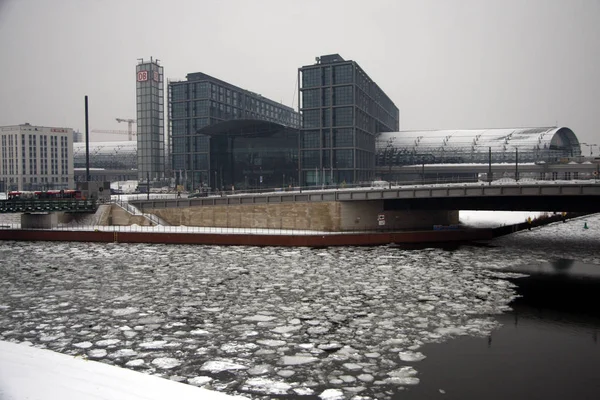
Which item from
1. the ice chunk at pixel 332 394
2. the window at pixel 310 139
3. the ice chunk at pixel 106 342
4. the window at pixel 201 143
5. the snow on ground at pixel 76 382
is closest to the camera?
the snow on ground at pixel 76 382

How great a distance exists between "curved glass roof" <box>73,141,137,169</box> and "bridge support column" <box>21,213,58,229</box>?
388 ft

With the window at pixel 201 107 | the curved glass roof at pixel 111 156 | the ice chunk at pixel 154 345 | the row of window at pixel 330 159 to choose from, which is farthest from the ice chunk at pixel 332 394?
the curved glass roof at pixel 111 156

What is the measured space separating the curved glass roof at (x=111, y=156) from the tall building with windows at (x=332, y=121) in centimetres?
8926

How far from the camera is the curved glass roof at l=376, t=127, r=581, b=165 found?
121m

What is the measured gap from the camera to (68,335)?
72.6ft

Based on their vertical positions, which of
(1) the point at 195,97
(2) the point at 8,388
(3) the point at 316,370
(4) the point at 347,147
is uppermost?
(1) the point at 195,97

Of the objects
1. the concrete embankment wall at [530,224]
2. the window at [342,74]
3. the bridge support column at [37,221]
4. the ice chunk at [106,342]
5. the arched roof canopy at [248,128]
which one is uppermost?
the window at [342,74]

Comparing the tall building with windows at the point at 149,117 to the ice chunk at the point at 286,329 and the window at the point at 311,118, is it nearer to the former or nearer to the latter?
the window at the point at 311,118

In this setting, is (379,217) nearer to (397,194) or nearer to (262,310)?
(397,194)

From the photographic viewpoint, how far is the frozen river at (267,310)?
18.3 metres

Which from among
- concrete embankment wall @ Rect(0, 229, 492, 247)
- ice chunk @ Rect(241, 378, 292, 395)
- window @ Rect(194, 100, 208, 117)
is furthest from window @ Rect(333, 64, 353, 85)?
ice chunk @ Rect(241, 378, 292, 395)

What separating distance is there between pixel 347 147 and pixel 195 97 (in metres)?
47.8

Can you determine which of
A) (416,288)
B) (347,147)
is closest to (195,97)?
(347,147)

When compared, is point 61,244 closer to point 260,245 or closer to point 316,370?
point 260,245
